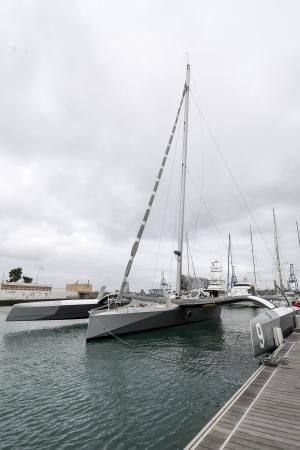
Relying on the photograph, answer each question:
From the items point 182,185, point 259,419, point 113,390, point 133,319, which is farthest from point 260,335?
point 182,185

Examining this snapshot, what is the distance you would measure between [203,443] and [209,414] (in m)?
3.34

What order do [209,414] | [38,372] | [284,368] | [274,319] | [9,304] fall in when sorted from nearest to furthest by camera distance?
[209,414], [284,368], [38,372], [274,319], [9,304]

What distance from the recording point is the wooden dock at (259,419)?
15.0ft

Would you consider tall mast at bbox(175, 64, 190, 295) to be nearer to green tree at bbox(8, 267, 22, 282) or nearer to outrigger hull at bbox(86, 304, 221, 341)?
outrigger hull at bbox(86, 304, 221, 341)

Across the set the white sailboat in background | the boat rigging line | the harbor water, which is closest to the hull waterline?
the white sailboat in background

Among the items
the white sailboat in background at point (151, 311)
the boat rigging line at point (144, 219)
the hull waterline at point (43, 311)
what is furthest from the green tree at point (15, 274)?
the boat rigging line at point (144, 219)

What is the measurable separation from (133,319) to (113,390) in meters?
9.41

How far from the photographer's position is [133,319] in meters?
18.5

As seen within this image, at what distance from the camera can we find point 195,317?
2600 cm

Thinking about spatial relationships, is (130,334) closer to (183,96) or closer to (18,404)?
(18,404)

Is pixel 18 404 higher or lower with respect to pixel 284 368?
lower

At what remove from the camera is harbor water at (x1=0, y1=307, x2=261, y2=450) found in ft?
20.9

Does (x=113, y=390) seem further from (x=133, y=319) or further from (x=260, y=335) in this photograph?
(x=133, y=319)

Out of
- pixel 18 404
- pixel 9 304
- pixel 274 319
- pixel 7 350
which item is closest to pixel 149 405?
pixel 18 404
